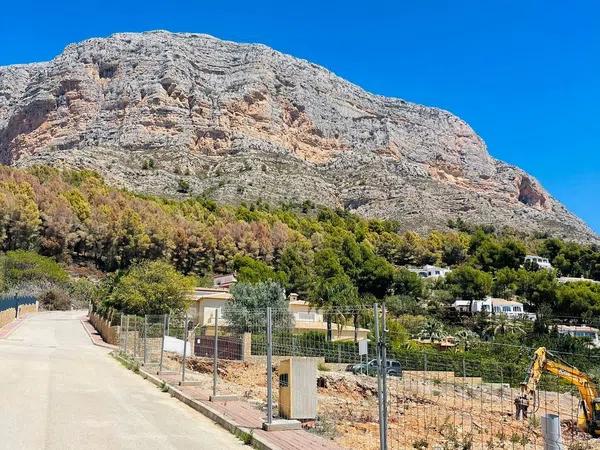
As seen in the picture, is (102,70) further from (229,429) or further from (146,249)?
(229,429)

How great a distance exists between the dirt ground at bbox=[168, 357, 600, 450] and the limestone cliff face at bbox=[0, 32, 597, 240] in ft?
274

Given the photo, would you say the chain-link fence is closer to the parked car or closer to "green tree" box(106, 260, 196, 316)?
the parked car

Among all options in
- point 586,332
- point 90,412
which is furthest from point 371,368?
point 586,332

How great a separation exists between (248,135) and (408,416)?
5215 inches

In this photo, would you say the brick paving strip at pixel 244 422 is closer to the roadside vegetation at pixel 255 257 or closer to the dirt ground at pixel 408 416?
the dirt ground at pixel 408 416

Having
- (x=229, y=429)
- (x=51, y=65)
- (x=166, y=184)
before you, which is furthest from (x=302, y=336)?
(x=51, y=65)

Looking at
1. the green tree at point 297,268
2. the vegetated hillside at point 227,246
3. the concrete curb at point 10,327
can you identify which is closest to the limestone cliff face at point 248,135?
the vegetated hillside at point 227,246

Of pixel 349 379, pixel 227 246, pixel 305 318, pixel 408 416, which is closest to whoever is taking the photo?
pixel 408 416

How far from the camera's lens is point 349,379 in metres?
21.9

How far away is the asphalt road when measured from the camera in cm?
847

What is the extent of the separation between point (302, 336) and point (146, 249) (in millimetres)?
60289

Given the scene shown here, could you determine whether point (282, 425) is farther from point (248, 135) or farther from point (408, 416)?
point (248, 135)

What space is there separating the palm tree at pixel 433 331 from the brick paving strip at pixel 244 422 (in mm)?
30229

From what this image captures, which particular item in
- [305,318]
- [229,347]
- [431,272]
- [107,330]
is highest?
[431,272]
